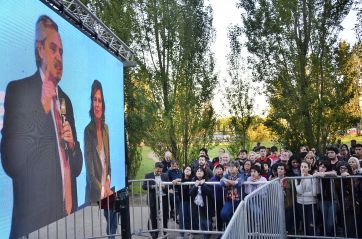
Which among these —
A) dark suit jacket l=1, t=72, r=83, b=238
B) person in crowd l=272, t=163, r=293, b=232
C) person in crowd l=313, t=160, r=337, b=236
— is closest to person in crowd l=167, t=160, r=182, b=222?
person in crowd l=272, t=163, r=293, b=232

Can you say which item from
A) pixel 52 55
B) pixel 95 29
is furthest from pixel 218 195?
pixel 52 55

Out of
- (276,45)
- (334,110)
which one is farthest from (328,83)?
(276,45)

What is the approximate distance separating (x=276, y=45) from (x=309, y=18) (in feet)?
4.95

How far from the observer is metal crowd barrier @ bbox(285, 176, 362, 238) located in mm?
6172

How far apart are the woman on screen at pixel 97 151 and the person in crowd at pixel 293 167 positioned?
360 centimetres

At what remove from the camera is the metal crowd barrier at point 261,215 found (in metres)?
3.67

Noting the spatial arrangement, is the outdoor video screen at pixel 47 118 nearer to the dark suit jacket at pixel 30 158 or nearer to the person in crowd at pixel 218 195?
the dark suit jacket at pixel 30 158

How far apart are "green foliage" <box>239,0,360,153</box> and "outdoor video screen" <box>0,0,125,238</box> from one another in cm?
984

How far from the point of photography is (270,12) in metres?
14.9

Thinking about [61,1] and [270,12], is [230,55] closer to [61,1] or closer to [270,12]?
[270,12]

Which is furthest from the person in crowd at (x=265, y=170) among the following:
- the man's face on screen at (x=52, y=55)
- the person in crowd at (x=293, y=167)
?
the man's face on screen at (x=52, y=55)

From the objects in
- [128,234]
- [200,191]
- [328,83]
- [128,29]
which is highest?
[128,29]

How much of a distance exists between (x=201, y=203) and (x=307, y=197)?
186 centimetres

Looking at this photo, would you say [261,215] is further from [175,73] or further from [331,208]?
[175,73]
